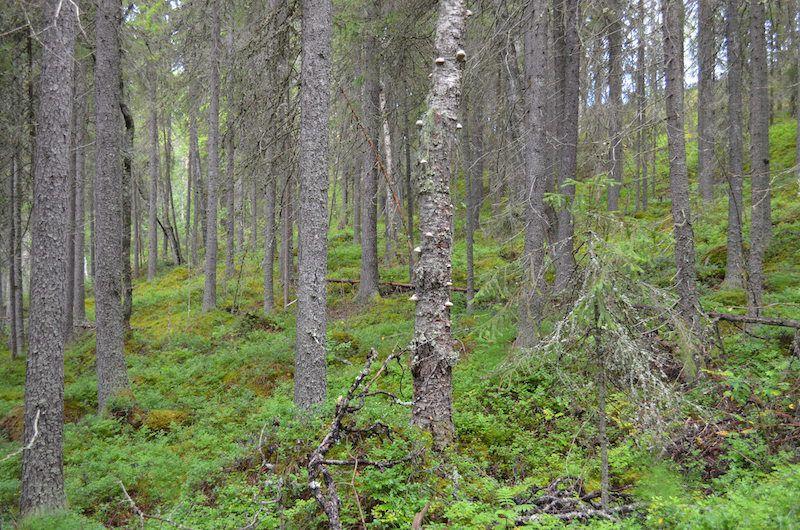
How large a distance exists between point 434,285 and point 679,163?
4022 millimetres

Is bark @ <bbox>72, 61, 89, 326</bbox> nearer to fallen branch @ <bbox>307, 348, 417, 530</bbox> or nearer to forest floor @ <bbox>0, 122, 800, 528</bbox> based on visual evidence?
forest floor @ <bbox>0, 122, 800, 528</bbox>

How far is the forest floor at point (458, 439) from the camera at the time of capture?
3889 mm

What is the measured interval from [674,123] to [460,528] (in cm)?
579

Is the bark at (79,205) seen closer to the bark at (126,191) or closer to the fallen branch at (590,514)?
the bark at (126,191)

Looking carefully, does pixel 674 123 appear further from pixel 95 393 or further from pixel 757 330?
pixel 95 393

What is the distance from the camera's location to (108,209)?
29.4 ft

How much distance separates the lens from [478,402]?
6.89 m

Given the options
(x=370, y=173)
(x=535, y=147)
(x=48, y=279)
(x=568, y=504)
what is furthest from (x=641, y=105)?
(x=48, y=279)

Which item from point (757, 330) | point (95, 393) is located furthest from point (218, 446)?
point (757, 330)

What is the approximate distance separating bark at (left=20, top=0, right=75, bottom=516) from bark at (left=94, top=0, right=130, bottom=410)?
3.43 metres

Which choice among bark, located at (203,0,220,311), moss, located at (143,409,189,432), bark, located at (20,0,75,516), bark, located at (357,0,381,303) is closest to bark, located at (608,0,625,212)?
bark, located at (357,0,381,303)

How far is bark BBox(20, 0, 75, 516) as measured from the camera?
545 centimetres

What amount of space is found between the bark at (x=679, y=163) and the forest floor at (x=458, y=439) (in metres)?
0.36

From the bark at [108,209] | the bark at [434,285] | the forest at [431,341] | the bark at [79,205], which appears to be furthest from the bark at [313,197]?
the bark at [79,205]
